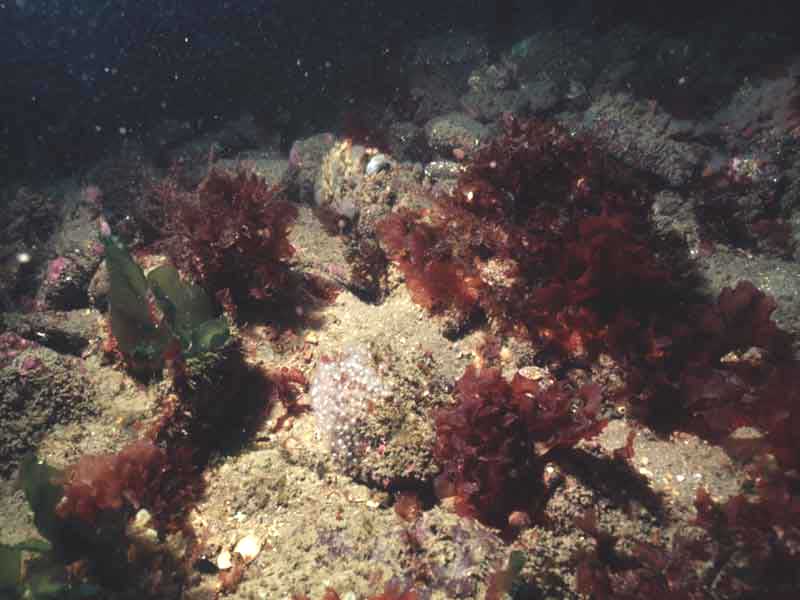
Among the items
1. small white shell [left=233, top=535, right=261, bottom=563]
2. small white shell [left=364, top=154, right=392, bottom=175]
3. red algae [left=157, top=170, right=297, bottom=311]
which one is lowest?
small white shell [left=233, top=535, right=261, bottom=563]

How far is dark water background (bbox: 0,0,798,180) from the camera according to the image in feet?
48.4

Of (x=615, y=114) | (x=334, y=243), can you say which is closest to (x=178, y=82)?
(x=334, y=243)

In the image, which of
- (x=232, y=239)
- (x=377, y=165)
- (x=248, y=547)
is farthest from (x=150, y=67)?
(x=248, y=547)

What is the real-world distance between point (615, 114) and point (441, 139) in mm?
3058

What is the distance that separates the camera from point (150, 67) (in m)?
15.3

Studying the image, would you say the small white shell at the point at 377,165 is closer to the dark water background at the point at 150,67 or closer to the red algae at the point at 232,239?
the red algae at the point at 232,239

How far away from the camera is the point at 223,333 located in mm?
4266

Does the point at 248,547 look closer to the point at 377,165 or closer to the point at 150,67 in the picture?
the point at 377,165

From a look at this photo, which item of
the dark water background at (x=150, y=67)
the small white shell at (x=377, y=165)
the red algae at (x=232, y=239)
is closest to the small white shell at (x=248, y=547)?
the red algae at (x=232, y=239)

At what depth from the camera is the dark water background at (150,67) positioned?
48.4ft

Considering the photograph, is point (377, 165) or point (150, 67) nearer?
point (377, 165)

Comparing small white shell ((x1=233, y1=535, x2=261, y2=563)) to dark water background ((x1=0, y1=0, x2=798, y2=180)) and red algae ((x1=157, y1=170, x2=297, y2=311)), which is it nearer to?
red algae ((x1=157, y1=170, x2=297, y2=311))

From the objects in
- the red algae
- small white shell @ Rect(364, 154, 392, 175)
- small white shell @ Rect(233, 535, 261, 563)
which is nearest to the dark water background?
small white shell @ Rect(364, 154, 392, 175)

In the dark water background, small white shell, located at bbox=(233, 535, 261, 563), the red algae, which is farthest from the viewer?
the dark water background
